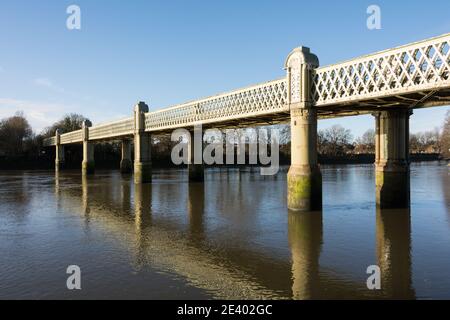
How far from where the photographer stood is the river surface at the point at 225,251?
38.5ft

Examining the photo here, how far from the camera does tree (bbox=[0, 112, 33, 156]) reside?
11125cm

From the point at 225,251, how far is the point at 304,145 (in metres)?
11.4

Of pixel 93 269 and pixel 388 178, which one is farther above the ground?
pixel 388 178

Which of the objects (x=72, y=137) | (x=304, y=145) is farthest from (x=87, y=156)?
(x=304, y=145)

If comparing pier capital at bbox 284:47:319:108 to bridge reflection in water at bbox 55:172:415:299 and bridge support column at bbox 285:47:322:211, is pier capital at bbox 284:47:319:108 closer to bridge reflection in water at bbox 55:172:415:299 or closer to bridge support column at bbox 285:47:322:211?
bridge support column at bbox 285:47:322:211

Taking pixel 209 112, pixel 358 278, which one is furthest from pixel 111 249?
pixel 209 112

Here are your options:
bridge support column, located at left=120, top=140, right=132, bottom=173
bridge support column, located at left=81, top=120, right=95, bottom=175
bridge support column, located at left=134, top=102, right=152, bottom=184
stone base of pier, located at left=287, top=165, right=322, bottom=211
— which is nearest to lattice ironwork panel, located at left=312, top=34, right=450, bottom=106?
stone base of pier, located at left=287, top=165, right=322, bottom=211

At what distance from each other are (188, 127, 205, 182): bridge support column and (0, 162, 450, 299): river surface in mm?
21405

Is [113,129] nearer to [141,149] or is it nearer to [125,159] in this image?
[125,159]

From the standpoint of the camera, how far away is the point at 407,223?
22219 millimetres

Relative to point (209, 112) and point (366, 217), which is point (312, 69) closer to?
point (366, 217)

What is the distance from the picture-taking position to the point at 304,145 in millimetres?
25500

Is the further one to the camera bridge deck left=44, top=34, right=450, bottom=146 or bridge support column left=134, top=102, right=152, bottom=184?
bridge support column left=134, top=102, right=152, bottom=184

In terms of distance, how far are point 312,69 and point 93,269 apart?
1874cm
